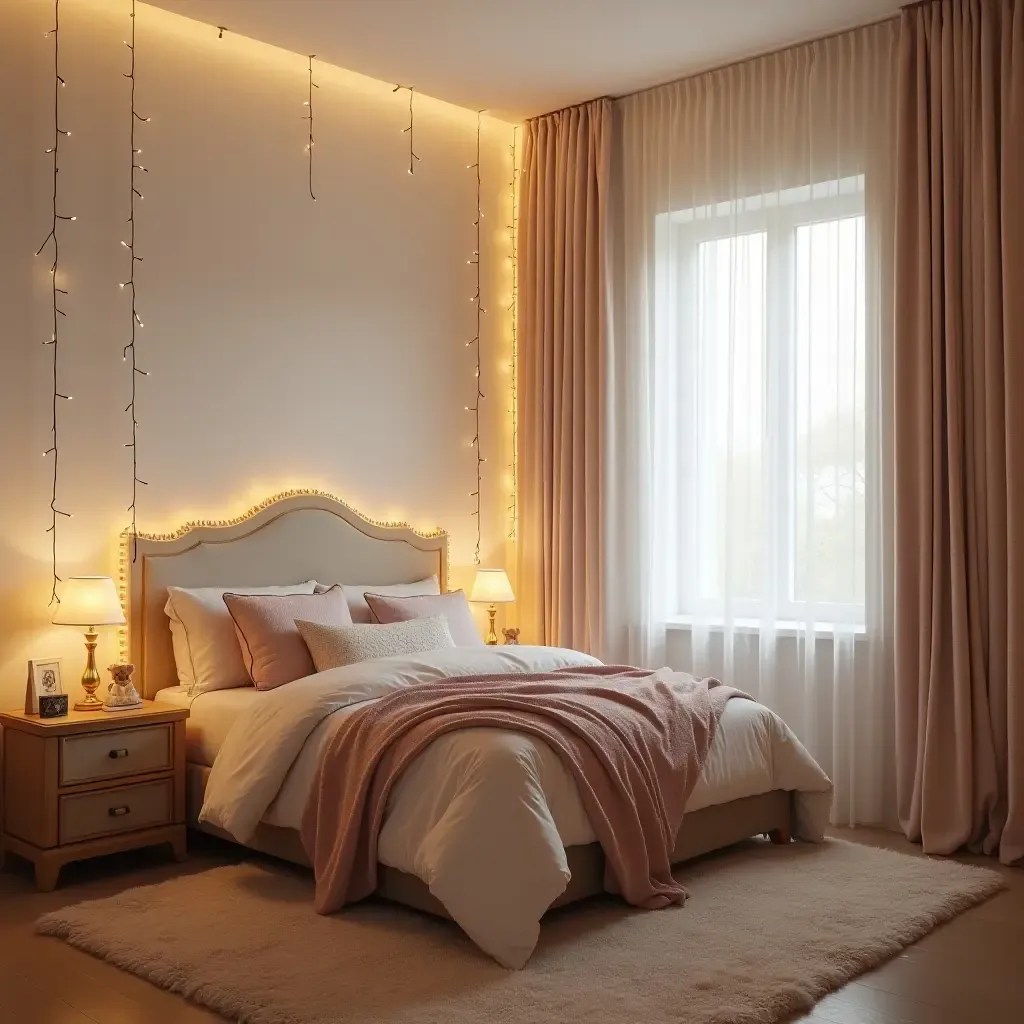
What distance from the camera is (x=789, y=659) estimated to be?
515cm

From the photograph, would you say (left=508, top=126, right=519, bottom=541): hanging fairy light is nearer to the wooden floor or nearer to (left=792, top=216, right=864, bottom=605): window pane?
(left=792, top=216, right=864, bottom=605): window pane

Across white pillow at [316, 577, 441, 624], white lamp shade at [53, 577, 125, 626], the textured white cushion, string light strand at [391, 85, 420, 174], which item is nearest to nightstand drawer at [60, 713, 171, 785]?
white lamp shade at [53, 577, 125, 626]

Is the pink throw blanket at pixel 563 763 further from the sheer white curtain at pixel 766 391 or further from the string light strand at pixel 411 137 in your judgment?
the string light strand at pixel 411 137

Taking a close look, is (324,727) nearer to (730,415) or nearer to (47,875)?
(47,875)

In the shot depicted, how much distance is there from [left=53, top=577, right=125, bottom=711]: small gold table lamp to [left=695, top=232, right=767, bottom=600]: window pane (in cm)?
256

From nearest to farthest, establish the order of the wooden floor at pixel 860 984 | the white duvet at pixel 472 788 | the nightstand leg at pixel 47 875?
the wooden floor at pixel 860 984 → the white duvet at pixel 472 788 → the nightstand leg at pixel 47 875

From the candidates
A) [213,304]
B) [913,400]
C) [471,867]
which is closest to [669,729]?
[471,867]

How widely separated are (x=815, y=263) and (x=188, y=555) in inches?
111

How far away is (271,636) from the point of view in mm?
4531

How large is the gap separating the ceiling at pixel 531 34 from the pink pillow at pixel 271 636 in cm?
229

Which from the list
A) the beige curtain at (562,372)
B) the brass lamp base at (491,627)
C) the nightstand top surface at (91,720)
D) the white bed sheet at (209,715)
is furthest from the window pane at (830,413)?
the nightstand top surface at (91,720)

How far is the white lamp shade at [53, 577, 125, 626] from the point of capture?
4.14 meters

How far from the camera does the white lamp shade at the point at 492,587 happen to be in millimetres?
5703

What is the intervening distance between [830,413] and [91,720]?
3.09 m
